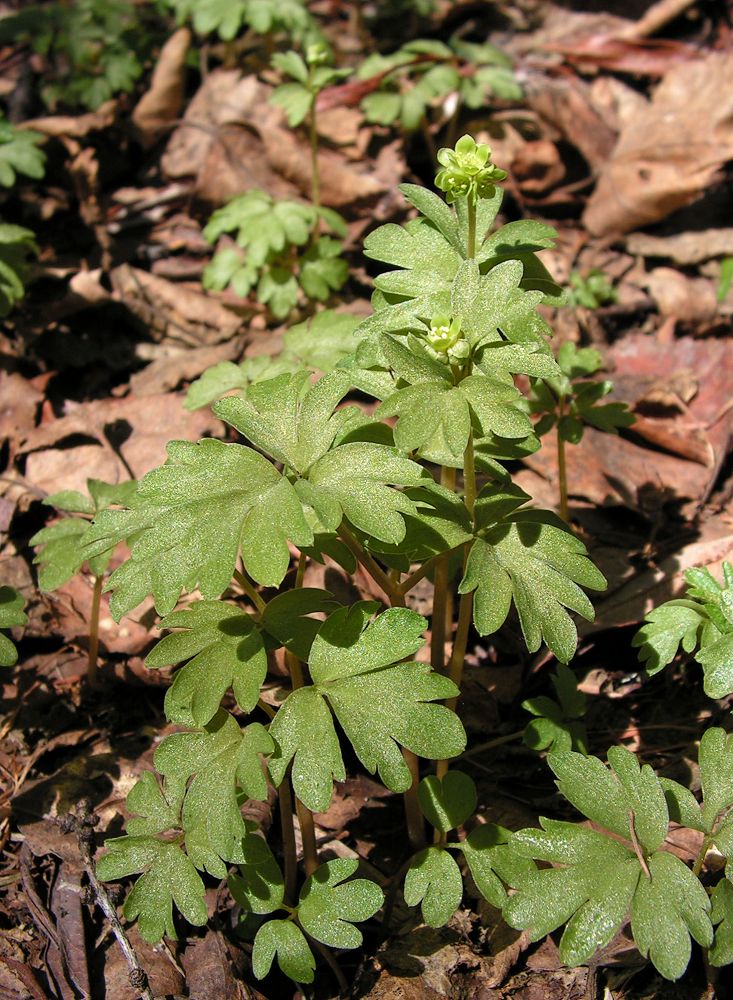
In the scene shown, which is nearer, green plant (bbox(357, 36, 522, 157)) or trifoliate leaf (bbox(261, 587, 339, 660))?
trifoliate leaf (bbox(261, 587, 339, 660))

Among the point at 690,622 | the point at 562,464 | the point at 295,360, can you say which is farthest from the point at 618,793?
the point at 295,360

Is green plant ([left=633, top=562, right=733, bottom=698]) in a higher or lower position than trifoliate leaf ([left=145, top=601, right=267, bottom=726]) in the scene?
lower

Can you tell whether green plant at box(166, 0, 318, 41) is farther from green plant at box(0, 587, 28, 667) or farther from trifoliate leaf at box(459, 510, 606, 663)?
trifoliate leaf at box(459, 510, 606, 663)

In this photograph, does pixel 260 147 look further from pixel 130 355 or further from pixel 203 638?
pixel 203 638

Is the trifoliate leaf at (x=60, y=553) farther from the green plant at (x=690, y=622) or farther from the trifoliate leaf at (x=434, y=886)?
the green plant at (x=690, y=622)

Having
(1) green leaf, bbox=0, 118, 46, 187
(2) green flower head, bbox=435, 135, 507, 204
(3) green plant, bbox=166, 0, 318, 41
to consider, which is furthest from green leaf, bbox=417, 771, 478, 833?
(3) green plant, bbox=166, 0, 318, 41

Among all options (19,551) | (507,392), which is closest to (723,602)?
(507,392)

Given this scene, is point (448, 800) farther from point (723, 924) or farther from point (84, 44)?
point (84, 44)
